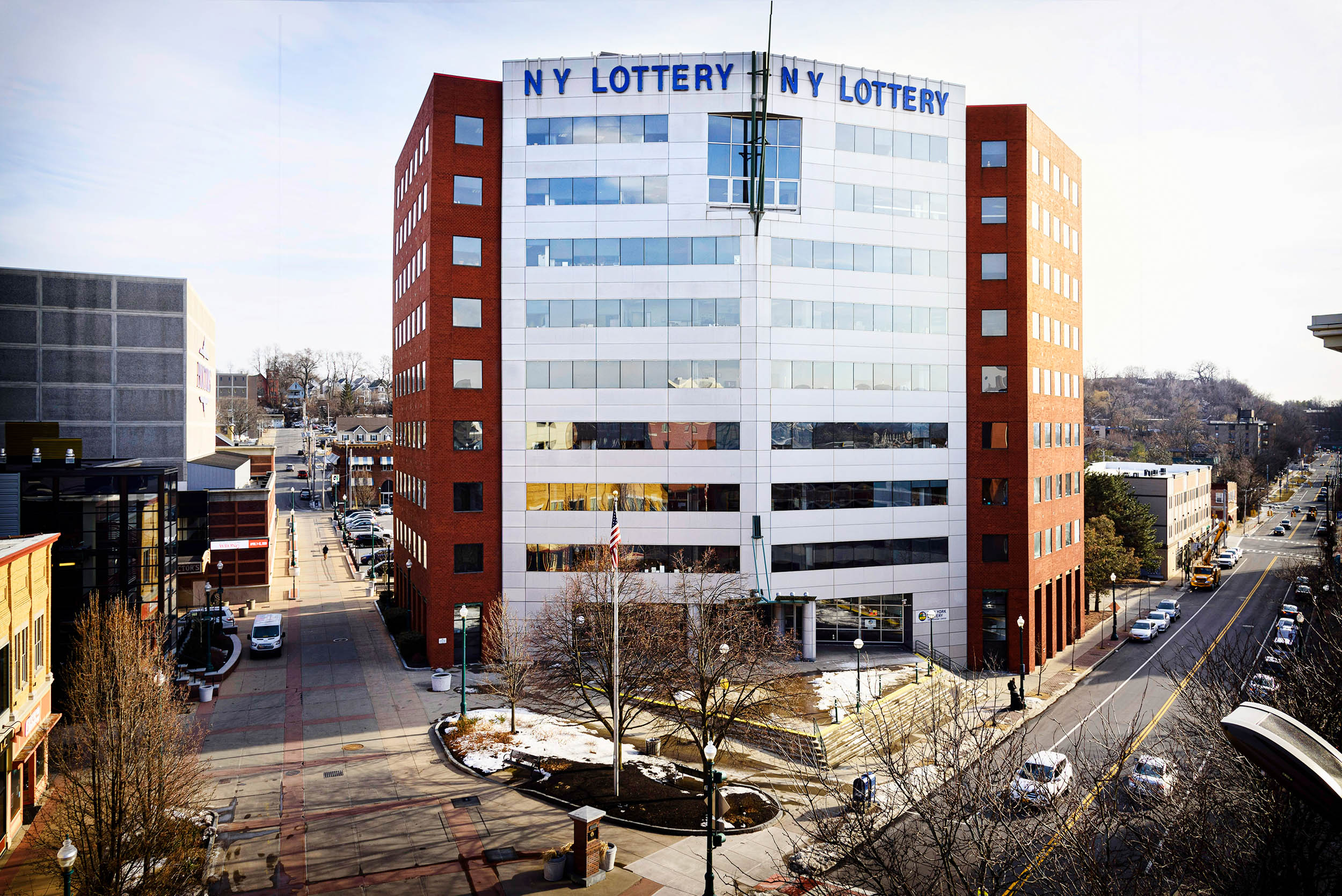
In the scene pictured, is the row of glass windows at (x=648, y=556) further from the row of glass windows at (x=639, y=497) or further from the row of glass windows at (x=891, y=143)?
the row of glass windows at (x=891, y=143)

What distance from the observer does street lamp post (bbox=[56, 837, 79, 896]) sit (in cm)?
1588

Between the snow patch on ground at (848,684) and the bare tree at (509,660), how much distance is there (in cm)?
1293

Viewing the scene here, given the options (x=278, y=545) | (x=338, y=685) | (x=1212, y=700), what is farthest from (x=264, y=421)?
(x=1212, y=700)

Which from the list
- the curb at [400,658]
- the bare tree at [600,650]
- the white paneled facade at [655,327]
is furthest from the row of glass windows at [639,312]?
the curb at [400,658]

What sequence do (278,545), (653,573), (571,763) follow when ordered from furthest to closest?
1. (278,545)
2. (653,573)
3. (571,763)

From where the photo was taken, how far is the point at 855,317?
46.3 meters

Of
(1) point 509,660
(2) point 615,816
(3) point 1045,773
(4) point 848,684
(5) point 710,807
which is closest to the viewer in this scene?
(5) point 710,807

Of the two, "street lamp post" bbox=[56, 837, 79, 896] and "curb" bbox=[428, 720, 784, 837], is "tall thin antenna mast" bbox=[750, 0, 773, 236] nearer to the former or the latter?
"curb" bbox=[428, 720, 784, 837]

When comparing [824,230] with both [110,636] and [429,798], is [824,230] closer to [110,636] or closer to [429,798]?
[429,798]

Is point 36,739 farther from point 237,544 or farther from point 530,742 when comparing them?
point 237,544

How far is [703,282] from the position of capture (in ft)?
145

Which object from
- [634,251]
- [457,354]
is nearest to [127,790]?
[457,354]

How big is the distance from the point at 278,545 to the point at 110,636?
238 feet

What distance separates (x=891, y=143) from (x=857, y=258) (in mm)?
6852
